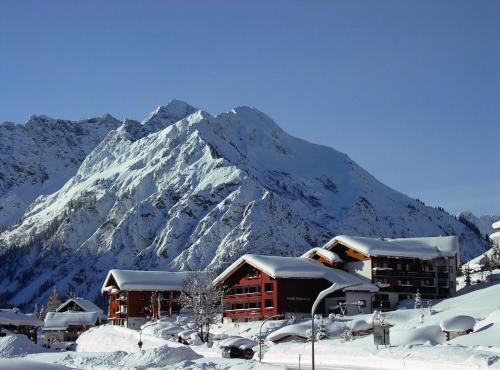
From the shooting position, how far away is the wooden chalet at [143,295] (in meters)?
123

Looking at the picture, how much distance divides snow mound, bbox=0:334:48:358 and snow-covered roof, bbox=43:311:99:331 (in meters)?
53.8

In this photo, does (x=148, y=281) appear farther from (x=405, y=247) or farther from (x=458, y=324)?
(x=458, y=324)

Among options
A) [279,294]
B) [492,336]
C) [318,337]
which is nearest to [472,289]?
[279,294]

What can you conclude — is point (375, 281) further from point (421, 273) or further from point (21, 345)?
point (21, 345)

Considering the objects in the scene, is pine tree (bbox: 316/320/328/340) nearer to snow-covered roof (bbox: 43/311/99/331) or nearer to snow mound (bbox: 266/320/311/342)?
snow mound (bbox: 266/320/311/342)

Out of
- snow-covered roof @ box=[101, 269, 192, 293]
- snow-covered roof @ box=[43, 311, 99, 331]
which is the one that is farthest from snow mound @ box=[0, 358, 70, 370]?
snow-covered roof @ box=[43, 311, 99, 331]

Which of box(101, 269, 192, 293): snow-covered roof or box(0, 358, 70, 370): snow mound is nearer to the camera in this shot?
box(0, 358, 70, 370): snow mound

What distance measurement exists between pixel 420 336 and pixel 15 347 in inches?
1673

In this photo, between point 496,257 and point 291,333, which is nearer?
point 291,333

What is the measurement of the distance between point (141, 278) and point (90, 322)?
85.8 ft

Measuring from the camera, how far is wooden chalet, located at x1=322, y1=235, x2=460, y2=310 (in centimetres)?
10425

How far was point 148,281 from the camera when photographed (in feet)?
412

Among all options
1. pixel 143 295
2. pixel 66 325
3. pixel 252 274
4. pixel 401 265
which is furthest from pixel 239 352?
A: pixel 66 325

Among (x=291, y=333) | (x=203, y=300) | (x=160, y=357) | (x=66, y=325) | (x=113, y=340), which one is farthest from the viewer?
(x=66, y=325)
